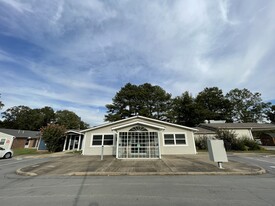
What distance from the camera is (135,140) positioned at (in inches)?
561

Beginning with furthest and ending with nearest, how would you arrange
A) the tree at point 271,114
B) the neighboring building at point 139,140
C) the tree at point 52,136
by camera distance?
the tree at point 271,114 < the tree at point 52,136 < the neighboring building at point 139,140

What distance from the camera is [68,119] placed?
202 feet

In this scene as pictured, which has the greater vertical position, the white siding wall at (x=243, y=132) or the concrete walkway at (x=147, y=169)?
the white siding wall at (x=243, y=132)

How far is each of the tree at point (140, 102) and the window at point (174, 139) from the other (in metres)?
23.6

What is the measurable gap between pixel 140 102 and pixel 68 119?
3642 centimetres

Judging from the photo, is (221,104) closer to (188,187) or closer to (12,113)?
(188,187)

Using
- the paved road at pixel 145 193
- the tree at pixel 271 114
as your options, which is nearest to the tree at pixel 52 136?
the paved road at pixel 145 193

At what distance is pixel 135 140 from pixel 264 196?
420 inches

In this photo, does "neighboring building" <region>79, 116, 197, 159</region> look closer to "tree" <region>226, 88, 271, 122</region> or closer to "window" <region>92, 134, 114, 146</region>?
"window" <region>92, 134, 114, 146</region>

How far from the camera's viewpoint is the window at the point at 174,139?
16.5 m

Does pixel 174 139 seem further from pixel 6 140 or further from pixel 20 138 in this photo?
pixel 20 138

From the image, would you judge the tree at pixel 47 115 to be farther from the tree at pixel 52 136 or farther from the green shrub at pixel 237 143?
the green shrub at pixel 237 143

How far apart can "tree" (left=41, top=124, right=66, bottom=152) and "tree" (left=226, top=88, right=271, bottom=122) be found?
160 feet

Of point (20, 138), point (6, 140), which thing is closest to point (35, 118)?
point (20, 138)
